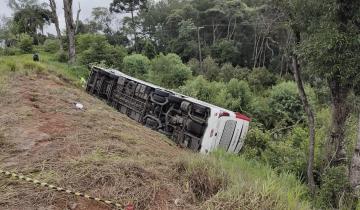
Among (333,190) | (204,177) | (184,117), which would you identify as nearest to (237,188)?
(204,177)

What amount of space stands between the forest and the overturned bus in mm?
697

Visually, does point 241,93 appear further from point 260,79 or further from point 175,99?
point 260,79

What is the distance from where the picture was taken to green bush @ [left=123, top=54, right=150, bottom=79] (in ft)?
72.2

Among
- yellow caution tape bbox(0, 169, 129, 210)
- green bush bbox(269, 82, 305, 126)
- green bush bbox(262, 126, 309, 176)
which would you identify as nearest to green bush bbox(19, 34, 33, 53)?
green bush bbox(269, 82, 305, 126)

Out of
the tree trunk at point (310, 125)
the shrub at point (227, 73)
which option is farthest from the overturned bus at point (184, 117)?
the shrub at point (227, 73)

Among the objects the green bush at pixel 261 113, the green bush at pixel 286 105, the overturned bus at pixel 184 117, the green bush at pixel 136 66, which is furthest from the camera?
the green bush at pixel 136 66

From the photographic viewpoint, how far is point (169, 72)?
2186 centimetres

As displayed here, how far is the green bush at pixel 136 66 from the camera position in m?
22.0

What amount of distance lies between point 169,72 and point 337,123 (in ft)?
51.5

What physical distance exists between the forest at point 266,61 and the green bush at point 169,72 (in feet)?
0.20

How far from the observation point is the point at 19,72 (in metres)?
12.9

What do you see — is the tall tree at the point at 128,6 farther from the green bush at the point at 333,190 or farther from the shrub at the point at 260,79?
the green bush at the point at 333,190

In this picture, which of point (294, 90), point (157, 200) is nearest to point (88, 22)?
point (294, 90)

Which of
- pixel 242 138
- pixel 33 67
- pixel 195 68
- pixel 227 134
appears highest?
pixel 33 67
